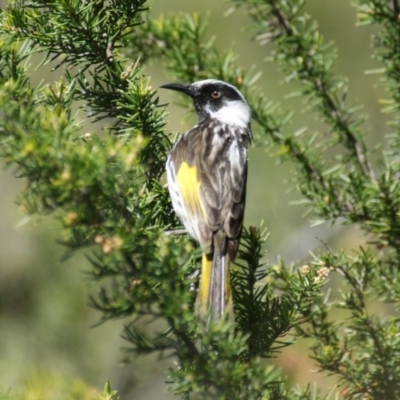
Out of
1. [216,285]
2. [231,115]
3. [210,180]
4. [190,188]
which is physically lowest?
[216,285]

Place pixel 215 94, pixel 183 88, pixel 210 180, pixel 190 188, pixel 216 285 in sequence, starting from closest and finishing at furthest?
pixel 216 285
pixel 190 188
pixel 183 88
pixel 210 180
pixel 215 94

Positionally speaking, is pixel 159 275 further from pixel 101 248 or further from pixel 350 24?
pixel 350 24

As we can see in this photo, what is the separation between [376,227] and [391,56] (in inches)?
25.3

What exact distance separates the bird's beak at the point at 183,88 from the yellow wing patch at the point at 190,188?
0.34 m

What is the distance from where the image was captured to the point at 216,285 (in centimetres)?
225

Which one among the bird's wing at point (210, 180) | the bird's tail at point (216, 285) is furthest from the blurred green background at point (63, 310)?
the bird's tail at point (216, 285)

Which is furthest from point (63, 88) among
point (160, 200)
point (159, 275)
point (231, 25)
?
point (231, 25)

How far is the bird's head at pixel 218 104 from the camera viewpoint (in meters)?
3.39

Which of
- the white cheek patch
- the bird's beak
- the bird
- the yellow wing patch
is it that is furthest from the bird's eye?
the yellow wing patch

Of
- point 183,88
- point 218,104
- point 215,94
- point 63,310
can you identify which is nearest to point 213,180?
point 183,88

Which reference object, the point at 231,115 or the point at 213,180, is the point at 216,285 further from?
the point at 231,115

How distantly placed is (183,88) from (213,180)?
46 cm

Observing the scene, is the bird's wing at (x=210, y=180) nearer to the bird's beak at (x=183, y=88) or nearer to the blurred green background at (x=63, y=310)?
the bird's beak at (x=183, y=88)

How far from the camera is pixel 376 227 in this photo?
2283 millimetres
